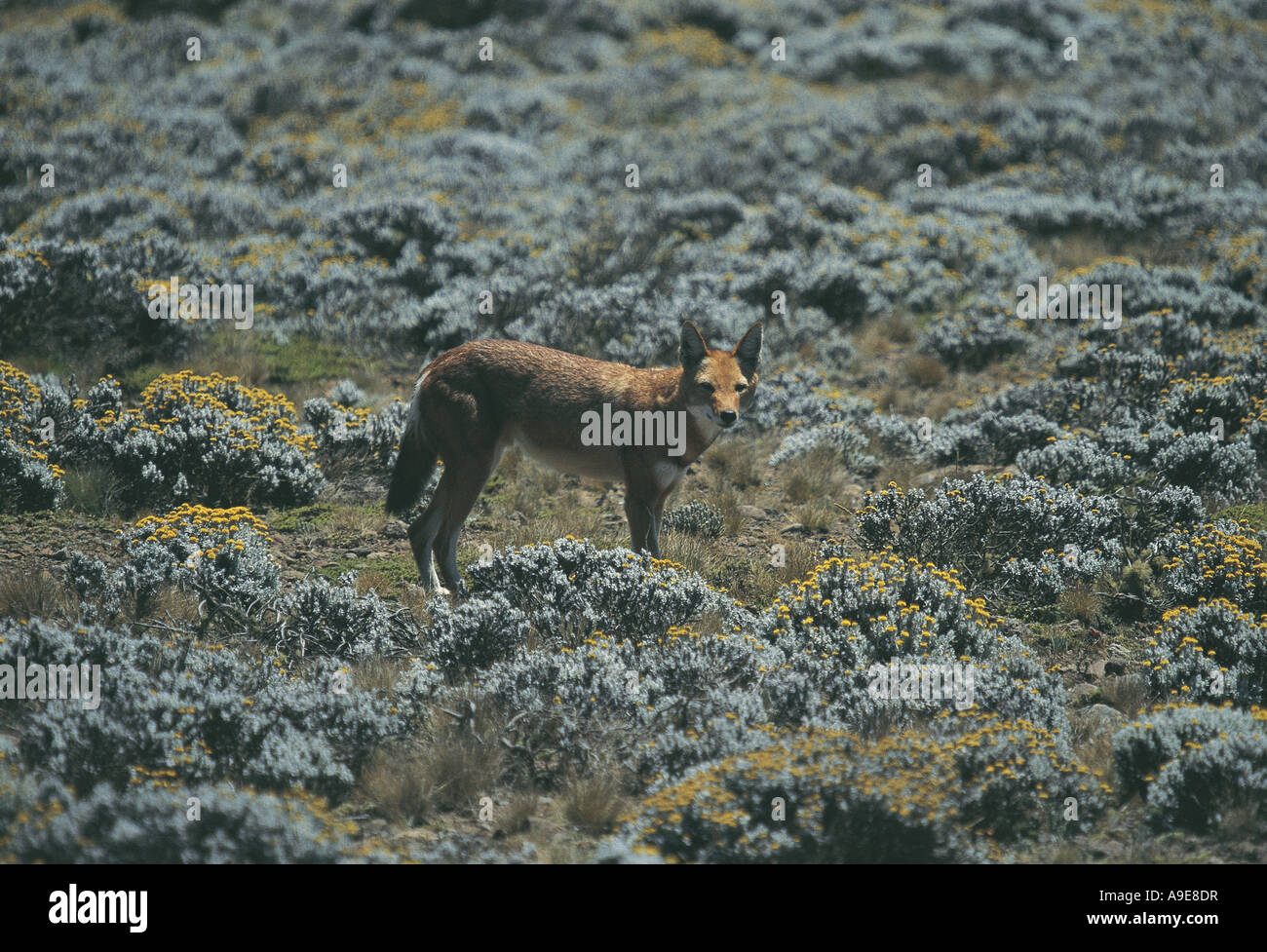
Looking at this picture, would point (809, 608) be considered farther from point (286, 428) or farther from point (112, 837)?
point (286, 428)

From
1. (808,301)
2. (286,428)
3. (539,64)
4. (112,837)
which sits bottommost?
(112,837)

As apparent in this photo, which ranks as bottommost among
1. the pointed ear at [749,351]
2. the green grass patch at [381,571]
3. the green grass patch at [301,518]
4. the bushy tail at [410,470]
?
the green grass patch at [381,571]

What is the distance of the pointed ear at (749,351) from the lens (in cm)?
746

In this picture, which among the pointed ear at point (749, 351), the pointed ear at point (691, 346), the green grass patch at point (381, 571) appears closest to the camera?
the pointed ear at point (691, 346)

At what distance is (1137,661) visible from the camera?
Result: 264 inches

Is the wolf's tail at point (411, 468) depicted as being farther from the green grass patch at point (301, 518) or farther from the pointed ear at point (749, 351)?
the pointed ear at point (749, 351)

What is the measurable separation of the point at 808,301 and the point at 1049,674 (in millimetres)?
8100

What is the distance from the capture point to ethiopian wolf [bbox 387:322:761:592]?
744 cm

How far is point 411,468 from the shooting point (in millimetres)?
7656

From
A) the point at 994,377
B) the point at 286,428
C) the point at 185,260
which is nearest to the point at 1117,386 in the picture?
the point at 994,377

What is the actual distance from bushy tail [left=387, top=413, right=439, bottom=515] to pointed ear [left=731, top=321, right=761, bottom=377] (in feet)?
8.07

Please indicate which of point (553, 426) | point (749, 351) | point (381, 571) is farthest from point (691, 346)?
point (381, 571)

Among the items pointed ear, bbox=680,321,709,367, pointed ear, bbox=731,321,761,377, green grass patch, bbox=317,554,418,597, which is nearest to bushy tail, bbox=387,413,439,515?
green grass patch, bbox=317,554,418,597

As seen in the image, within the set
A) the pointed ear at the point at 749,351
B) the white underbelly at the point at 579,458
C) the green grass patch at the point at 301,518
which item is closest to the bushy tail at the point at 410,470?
the white underbelly at the point at 579,458
